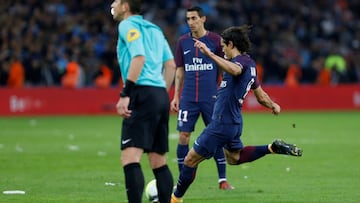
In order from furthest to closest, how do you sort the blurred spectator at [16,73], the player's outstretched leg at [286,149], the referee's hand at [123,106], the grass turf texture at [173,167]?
the blurred spectator at [16,73], the grass turf texture at [173,167], the player's outstretched leg at [286,149], the referee's hand at [123,106]

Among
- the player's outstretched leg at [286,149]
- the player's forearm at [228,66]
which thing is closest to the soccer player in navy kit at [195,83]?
the player's outstretched leg at [286,149]

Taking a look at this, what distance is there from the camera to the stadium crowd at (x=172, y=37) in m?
32.8

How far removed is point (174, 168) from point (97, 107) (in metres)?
16.7

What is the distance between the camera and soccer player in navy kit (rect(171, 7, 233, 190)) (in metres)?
13.3

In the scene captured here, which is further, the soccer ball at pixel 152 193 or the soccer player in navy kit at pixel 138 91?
the soccer ball at pixel 152 193

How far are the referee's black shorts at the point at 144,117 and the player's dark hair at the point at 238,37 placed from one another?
1969 mm

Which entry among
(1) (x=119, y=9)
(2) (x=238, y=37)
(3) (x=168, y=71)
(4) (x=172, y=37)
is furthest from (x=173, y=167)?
(4) (x=172, y=37)

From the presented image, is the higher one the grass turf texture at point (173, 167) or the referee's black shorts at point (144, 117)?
the referee's black shorts at point (144, 117)

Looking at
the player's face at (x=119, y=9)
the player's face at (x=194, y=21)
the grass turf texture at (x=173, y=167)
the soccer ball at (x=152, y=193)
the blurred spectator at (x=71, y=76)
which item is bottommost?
the grass turf texture at (x=173, y=167)

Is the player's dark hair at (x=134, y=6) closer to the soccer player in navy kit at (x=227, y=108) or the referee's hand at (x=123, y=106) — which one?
the referee's hand at (x=123, y=106)

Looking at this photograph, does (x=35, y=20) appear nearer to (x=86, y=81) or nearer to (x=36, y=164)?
(x=86, y=81)

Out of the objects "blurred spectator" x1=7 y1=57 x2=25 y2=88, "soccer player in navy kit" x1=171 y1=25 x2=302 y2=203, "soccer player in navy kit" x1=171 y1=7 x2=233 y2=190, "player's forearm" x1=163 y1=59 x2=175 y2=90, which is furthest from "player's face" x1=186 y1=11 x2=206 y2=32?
"blurred spectator" x1=7 y1=57 x2=25 y2=88

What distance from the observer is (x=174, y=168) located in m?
16.1

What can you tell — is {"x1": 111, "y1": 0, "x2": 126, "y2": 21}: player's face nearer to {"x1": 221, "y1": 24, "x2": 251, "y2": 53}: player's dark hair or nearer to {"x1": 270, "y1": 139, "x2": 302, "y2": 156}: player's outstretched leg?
{"x1": 221, "y1": 24, "x2": 251, "y2": 53}: player's dark hair
